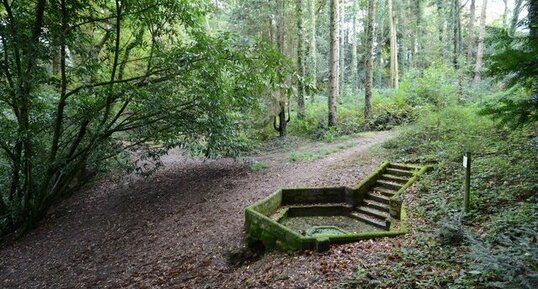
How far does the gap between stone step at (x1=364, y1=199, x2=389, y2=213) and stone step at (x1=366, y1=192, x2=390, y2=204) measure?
0.25 ft

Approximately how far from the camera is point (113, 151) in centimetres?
1031

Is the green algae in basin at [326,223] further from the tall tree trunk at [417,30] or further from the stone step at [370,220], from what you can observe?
the tall tree trunk at [417,30]

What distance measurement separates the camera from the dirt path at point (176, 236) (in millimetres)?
5656

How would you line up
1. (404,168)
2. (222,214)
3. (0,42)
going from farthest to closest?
1. (404,168)
2. (222,214)
3. (0,42)

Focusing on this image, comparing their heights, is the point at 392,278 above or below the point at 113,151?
below

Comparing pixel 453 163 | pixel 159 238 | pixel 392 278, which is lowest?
pixel 159 238

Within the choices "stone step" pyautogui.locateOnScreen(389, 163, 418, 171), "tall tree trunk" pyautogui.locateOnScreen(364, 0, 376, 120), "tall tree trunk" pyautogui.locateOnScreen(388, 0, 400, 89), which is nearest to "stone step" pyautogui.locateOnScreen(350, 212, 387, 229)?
"stone step" pyautogui.locateOnScreen(389, 163, 418, 171)

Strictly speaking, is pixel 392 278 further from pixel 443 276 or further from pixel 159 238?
pixel 159 238

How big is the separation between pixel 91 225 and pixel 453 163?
1018 cm

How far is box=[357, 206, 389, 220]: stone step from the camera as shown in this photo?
7.86m

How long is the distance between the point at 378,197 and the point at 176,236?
5.24 metres

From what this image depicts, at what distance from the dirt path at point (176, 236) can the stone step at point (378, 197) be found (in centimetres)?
69

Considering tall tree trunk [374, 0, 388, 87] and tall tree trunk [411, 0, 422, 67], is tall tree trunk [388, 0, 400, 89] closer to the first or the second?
tall tree trunk [411, 0, 422, 67]

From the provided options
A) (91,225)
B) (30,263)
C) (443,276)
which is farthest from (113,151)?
(443,276)
